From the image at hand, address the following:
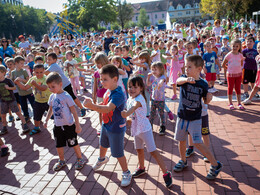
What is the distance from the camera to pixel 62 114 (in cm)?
383

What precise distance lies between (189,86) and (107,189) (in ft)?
6.49

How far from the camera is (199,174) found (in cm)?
365

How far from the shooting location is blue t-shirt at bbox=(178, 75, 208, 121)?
3.24 m

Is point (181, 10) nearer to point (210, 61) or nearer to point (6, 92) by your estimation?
point (210, 61)

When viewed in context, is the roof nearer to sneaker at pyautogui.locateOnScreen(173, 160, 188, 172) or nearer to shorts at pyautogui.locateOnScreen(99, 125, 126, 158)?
sneaker at pyautogui.locateOnScreen(173, 160, 188, 172)

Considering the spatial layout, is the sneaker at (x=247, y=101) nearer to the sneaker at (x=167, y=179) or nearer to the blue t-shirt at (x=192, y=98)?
the blue t-shirt at (x=192, y=98)

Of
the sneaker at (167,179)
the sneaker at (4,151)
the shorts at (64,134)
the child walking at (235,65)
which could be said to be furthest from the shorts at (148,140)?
the child walking at (235,65)

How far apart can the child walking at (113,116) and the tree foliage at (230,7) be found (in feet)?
115

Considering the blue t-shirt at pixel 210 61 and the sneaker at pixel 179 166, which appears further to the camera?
the blue t-shirt at pixel 210 61

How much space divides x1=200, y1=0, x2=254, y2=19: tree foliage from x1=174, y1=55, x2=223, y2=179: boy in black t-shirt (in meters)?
34.4

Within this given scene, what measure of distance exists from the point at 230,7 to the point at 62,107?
127 feet

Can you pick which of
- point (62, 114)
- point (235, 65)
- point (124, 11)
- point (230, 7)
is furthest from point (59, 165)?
point (124, 11)

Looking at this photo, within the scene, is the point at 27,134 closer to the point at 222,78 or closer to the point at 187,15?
the point at 222,78

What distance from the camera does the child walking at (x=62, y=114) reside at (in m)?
3.75
